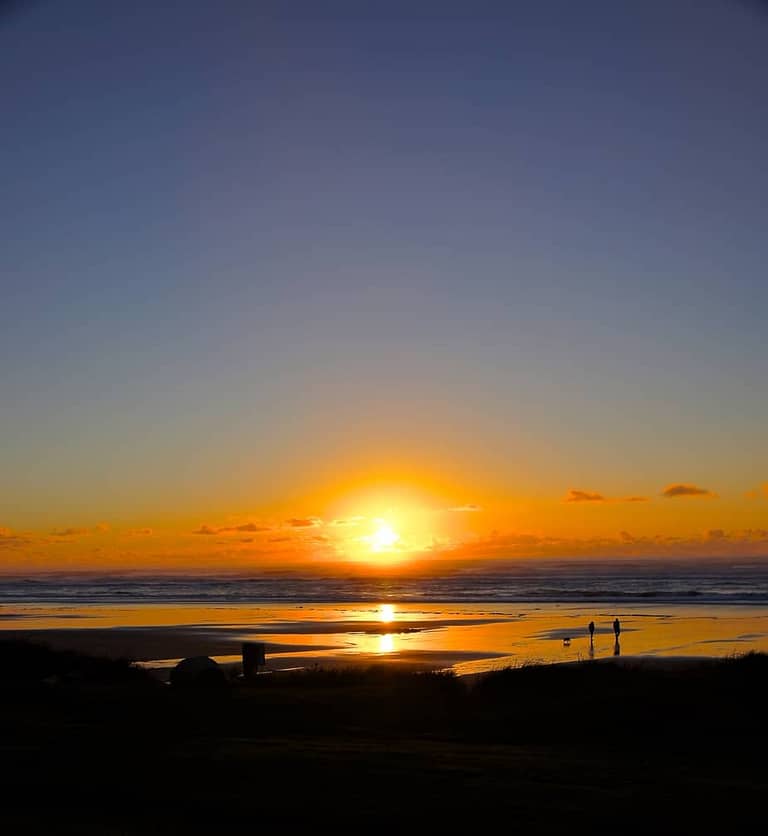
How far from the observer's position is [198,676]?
21.4m

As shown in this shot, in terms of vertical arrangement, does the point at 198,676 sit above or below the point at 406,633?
above

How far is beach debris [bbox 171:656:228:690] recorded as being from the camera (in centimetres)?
2078

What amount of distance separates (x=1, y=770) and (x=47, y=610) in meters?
62.9

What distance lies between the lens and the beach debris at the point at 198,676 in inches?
818

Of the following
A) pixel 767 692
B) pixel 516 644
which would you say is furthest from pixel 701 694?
pixel 516 644

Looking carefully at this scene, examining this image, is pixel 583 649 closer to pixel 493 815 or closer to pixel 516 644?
pixel 516 644

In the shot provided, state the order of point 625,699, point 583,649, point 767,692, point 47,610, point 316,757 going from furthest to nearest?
point 47,610
point 583,649
point 767,692
point 625,699
point 316,757

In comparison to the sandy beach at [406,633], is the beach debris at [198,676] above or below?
above

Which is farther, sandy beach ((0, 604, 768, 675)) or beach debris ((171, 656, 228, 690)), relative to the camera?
sandy beach ((0, 604, 768, 675))

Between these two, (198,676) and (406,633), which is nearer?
(198,676)

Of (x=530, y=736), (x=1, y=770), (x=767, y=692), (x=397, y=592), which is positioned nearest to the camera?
(x=1, y=770)

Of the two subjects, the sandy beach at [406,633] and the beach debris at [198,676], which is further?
the sandy beach at [406,633]

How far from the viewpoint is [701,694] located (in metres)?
18.3

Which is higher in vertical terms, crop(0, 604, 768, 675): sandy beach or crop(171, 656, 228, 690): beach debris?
crop(171, 656, 228, 690): beach debris
